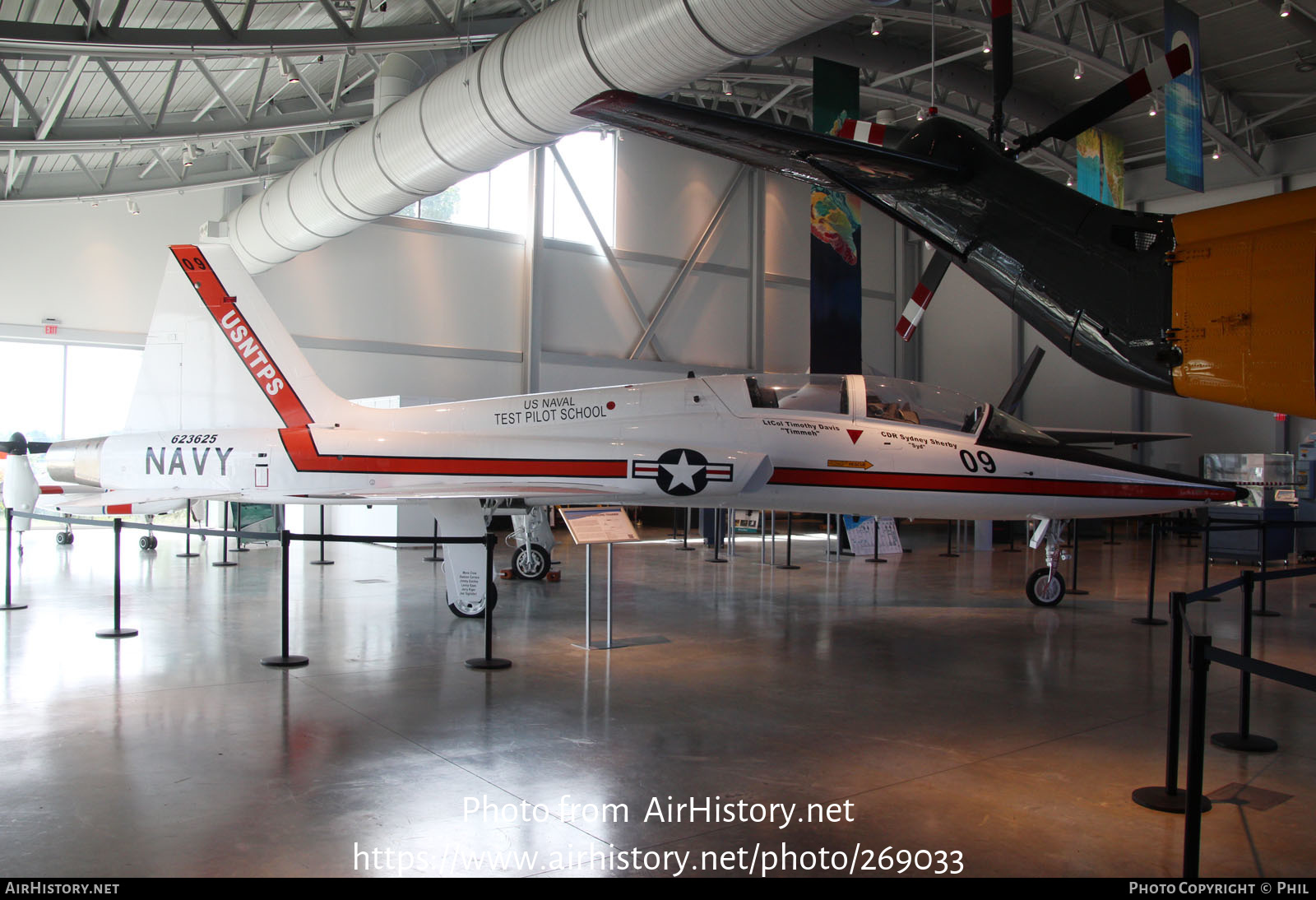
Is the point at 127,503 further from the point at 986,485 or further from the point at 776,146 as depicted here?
the point at 986,485

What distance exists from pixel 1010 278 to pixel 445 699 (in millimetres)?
4109

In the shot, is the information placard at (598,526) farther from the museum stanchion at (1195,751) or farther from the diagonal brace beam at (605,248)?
the diagonal brace beam at (605,248)

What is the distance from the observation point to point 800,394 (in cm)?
844

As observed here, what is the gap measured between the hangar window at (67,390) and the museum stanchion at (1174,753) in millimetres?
19367

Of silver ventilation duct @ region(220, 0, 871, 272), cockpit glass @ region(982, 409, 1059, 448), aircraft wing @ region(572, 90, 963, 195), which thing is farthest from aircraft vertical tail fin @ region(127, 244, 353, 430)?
cockpit glass @ region(982, 409, 1059, 448)

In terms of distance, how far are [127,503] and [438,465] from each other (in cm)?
265

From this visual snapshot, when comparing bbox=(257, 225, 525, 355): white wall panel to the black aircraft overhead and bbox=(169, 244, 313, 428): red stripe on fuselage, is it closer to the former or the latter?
bbox=(169, 244, 313, 428): red stripe on fuselage

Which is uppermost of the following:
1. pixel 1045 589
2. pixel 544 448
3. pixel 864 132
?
pixel 864 132

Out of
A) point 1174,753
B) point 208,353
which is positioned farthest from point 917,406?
point 208,353

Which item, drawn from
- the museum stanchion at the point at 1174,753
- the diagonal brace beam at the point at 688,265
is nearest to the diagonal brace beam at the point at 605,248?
the diagonal brace beam at the point at 688,265

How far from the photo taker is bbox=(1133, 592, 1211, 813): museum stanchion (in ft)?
12.1

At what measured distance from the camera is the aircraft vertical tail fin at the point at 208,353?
25.6ft

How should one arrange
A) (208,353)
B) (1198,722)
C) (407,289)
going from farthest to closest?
(407,289) < (208,353) < (1198,722)

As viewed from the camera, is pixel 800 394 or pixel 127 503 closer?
pixel 127 503
